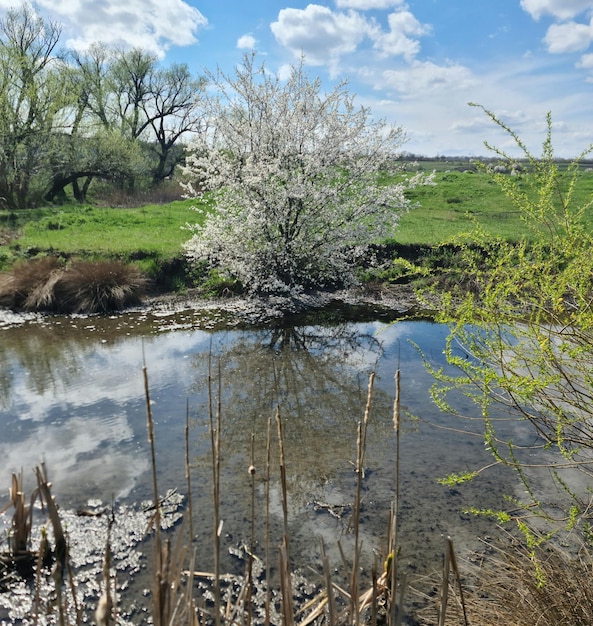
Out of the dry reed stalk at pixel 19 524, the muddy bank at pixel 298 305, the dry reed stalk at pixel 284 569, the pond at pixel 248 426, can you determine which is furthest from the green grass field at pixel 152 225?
the dry reed stalk at pixel 284 569

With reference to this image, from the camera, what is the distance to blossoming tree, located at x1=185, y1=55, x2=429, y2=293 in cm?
1376

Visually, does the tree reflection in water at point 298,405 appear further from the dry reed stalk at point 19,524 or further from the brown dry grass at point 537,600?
the brown dry grass at point 537,600

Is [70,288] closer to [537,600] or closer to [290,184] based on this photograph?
[290,184]

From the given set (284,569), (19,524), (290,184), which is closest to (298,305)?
(290,184)

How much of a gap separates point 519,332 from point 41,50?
3664 cm

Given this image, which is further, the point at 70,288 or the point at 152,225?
the point at 152,225

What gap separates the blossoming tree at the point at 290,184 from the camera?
13758 millimetres

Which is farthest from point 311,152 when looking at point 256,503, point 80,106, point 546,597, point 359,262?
point 80,106

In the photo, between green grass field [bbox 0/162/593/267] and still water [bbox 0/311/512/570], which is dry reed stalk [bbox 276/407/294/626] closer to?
still water [bbox 0/311/512/570]

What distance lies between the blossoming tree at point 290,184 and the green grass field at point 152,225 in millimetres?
2171

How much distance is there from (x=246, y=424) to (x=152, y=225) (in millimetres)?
14861

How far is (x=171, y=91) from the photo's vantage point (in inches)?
1791

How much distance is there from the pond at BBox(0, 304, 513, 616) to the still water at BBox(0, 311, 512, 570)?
2 cm

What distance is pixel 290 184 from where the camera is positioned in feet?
44.8
